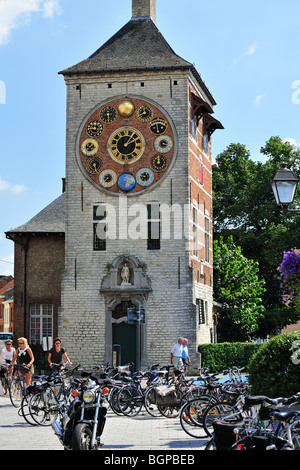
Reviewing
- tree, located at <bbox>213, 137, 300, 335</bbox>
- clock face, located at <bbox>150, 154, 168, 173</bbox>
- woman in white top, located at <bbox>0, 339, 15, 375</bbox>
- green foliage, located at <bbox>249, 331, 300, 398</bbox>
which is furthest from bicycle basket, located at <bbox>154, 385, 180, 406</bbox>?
tree, located at <bbox>213, 137, 300, 335</bbox>

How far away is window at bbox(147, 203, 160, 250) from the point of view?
30.7 meters

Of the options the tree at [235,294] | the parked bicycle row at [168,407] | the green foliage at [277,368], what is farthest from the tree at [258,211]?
the green foliage at [277,368]

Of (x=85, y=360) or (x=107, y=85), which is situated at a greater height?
(x=107, y=85)

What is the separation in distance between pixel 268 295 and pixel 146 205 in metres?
17.0

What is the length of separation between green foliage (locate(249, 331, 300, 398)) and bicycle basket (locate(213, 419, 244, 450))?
3.84m

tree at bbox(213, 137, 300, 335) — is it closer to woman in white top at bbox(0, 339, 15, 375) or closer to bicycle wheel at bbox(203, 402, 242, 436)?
woman in white top at bbox(0, 339, 15, 375)

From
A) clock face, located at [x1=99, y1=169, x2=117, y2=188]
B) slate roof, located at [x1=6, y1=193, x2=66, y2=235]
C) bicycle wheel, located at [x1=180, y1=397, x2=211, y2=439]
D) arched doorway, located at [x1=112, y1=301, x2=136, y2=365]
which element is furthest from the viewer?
slate roof, located at [x1=6, y1=193, x2=66, y2=235]

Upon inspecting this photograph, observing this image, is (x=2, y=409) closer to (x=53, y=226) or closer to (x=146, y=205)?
(x=146, y=205)

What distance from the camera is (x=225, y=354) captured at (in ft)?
103

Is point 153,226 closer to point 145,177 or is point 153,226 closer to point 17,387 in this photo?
point 145,177

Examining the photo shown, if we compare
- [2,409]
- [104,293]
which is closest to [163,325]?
[104,293]

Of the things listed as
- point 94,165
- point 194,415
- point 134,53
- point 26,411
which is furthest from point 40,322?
point 194,415
